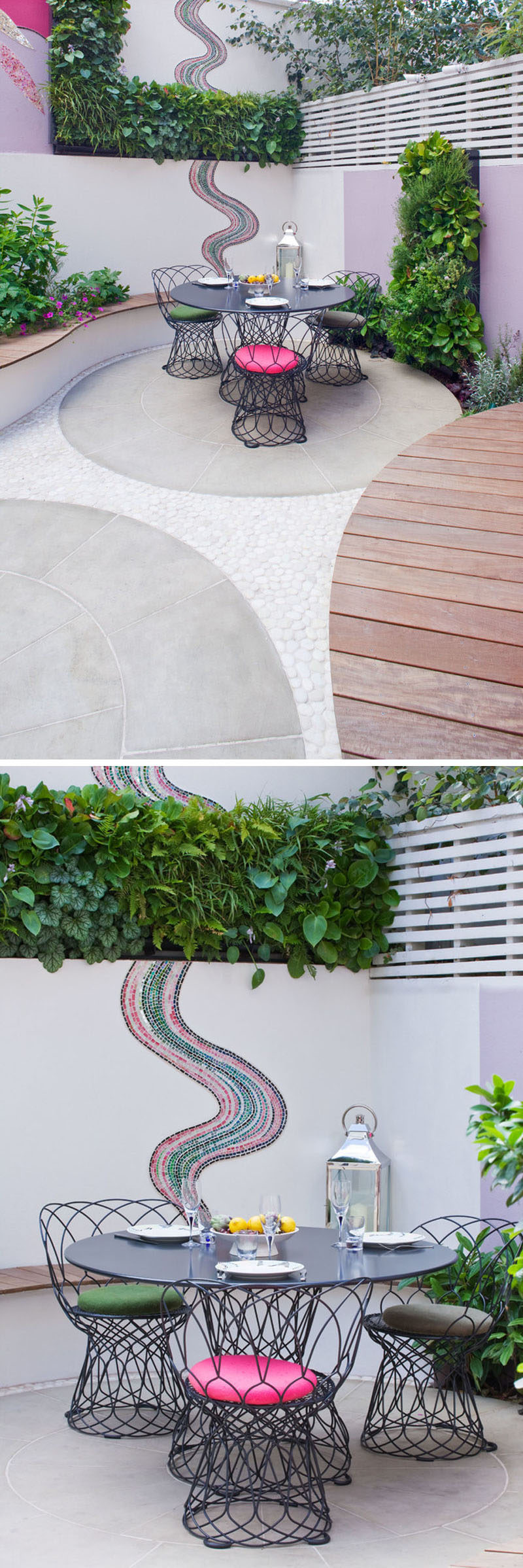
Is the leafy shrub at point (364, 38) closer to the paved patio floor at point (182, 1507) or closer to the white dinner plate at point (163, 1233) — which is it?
the white dinner plate at point (163, 1233)

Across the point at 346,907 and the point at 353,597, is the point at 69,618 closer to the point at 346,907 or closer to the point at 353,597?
the point at 346,907

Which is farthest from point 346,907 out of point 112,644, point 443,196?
point 443,196

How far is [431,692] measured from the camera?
107 inches

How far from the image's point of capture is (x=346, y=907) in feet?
18.2

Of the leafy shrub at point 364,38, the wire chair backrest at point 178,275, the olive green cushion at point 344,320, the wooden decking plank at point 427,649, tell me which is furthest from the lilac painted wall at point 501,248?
the wooden decking plank at point 427,649

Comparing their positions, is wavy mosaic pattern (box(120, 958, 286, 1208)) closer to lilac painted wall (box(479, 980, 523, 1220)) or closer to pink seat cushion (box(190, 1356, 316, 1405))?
lilac painted wall (box(479, 980, 523, 1220))

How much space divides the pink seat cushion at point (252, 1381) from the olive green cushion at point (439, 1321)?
1.43 ft

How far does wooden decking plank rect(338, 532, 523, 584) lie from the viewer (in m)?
3.23

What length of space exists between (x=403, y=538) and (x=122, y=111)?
820 centimetres

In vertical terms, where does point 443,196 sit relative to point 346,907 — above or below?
above

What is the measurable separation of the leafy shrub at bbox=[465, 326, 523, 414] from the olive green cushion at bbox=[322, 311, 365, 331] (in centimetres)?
154

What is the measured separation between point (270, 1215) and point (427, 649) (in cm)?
201

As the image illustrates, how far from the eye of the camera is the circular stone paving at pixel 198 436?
6.80m

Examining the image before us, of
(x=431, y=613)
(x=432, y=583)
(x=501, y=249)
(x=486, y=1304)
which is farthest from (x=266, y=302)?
(x=486, y=1304)
